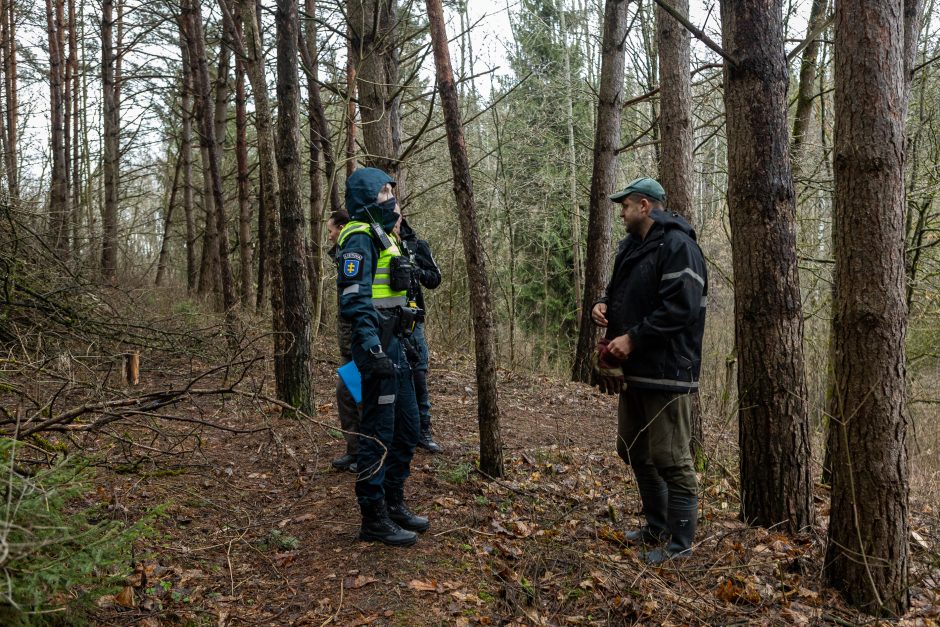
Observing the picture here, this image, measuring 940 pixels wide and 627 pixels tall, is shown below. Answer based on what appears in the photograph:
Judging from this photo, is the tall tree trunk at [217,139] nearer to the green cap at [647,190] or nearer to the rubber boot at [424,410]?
the rubber boot at [424,410]

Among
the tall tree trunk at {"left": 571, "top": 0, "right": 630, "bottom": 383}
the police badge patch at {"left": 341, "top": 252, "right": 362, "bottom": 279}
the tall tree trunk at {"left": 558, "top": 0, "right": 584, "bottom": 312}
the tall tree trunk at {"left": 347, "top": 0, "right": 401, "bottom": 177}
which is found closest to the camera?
the police badge patch at {"left": 341, "top": 252, "right": 362, "bottom": 279}

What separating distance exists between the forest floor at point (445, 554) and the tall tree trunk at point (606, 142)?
4951 millimetres

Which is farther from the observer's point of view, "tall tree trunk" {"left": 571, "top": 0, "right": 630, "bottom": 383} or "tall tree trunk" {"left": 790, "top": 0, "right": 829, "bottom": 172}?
"tall tree trunk" {"left": 790, "top": 0, "right": 829, "bottom": 172}

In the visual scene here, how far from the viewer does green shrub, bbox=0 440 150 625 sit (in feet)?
7.14

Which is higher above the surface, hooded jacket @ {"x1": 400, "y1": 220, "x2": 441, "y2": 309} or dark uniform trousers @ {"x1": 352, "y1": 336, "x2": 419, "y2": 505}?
hooded jacket @ {"x1": 400, "y1": 220, "x2": 441, "y2": 309}

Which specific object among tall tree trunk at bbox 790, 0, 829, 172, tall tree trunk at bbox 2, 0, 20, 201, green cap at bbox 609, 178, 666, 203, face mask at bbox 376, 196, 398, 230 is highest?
tall tree trunk at bbox 2, 0, 20, 201

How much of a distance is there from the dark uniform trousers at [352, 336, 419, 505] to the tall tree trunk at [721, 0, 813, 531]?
2348 millimetres

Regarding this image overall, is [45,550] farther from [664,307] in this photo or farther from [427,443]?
[427,443]

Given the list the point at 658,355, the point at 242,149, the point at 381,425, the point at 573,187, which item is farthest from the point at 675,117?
the point at 573,187

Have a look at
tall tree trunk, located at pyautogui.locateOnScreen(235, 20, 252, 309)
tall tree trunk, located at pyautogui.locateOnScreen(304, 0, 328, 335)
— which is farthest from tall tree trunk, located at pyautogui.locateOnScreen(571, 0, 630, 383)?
tall tree trunk, located at pyautogui.locateOnScreen(235, 20, 252, 309)

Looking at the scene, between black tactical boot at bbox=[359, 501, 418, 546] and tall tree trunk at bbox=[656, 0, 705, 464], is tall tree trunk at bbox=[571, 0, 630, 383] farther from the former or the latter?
black tactical boot at bbox=[359, 501, 418, 546]

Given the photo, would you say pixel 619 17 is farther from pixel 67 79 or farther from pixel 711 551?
pixel 67 79

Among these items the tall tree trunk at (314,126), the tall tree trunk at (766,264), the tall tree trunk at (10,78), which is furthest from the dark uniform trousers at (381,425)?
the tall tree trunk at (10,78)

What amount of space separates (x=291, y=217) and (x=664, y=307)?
4250mm
